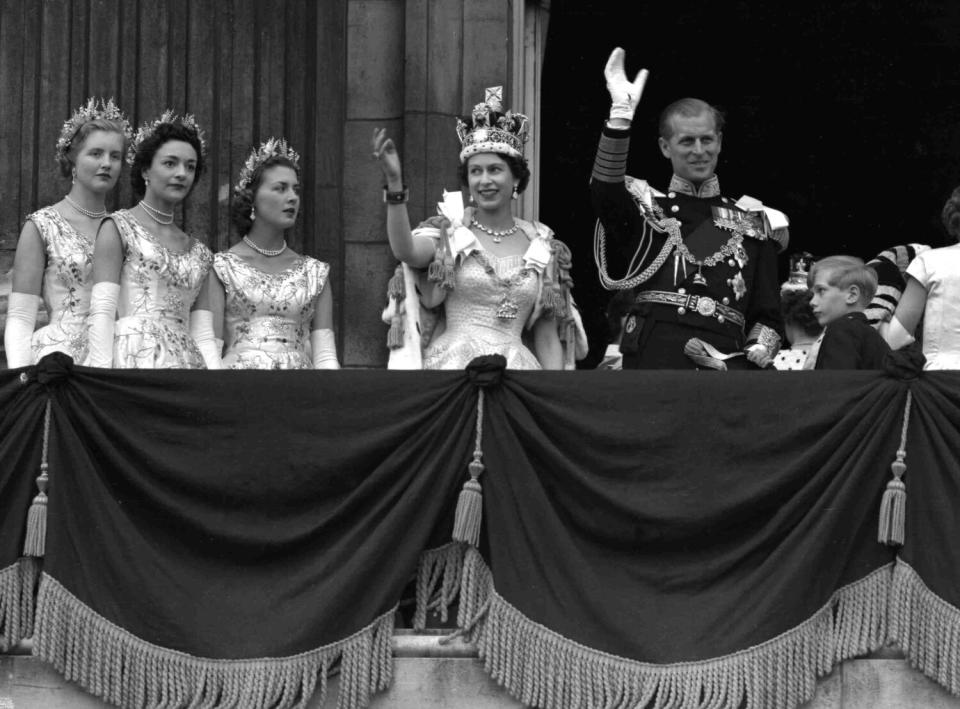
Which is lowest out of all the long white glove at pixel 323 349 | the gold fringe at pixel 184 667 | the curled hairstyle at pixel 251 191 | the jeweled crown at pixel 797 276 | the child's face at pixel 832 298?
the gold fringe at pixel 184 667

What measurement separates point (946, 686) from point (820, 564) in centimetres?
65

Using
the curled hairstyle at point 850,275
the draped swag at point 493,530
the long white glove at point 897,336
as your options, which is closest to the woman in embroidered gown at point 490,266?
the draped swag at point 493,530

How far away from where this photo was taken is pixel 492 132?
10.8 m

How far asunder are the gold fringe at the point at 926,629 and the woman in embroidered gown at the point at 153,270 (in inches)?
125

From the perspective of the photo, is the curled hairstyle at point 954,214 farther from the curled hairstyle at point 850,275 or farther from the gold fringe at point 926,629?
the gold fringe at point 926,629

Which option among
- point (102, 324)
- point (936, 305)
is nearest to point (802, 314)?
point (936, 305)

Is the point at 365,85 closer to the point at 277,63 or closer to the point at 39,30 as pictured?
the point at 277,63

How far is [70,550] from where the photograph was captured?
9516 millimetres

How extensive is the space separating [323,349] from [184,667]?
202 cm

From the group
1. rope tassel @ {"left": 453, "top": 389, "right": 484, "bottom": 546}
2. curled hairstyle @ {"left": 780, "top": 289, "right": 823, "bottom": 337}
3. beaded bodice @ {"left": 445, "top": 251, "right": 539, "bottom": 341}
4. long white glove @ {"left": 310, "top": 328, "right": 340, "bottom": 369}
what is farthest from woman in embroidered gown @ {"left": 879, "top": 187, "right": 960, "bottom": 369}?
long white glove @ {"left": 310, "top": 328, "right": 340, "bottom": 369}

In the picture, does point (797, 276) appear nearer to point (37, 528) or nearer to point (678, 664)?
point (678, 664)

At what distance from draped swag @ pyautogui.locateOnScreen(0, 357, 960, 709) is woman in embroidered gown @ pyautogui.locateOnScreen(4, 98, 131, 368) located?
0.86 metres

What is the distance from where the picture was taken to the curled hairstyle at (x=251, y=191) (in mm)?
11062

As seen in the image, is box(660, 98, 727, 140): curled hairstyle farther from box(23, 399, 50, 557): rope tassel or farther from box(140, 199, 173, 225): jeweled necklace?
box(23, 399, 50, 557): rope tassel
